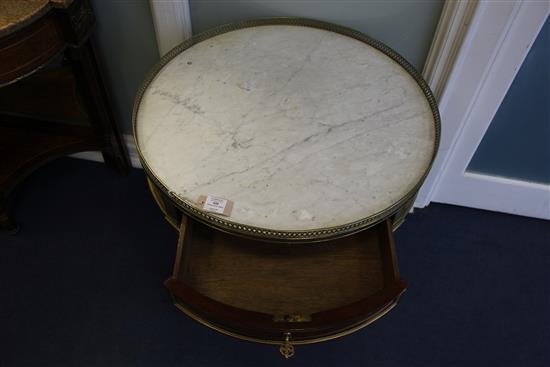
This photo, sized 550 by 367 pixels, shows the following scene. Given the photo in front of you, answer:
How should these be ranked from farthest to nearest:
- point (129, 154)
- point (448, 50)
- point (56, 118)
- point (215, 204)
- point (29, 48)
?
point (129, 154) → point (56, 118) → point (448, 50) → point (29, 48) → point (215, 204)

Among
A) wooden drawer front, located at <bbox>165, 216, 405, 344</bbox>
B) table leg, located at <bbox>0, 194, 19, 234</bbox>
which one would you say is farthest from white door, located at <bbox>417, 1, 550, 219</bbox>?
table leg, located at <bbox>0, 194, 19, 234</bbox>

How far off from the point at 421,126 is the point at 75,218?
2.72 ft

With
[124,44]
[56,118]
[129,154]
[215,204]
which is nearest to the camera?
[215,204]

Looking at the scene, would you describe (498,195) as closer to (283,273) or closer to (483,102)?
(483,102)

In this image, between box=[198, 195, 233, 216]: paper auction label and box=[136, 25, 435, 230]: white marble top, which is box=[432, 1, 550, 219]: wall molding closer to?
box=[136, 25, 435, 230]: white marble top

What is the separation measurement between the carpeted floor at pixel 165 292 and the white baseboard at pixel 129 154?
0.03 meters

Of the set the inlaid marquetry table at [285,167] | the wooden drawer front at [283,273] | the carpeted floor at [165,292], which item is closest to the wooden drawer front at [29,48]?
the inlaid marquetry table at [285,167]

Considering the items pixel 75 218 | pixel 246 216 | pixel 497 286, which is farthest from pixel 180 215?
pixel 497 286

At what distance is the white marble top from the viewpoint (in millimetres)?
654

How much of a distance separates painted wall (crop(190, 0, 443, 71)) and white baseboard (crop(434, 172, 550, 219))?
370 millimetres

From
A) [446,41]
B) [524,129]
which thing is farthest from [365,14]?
[524,129]

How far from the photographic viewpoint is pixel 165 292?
105 centimetres

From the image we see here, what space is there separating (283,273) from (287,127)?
0.74ft

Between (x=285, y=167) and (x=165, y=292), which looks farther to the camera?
(x=165, y=292)
